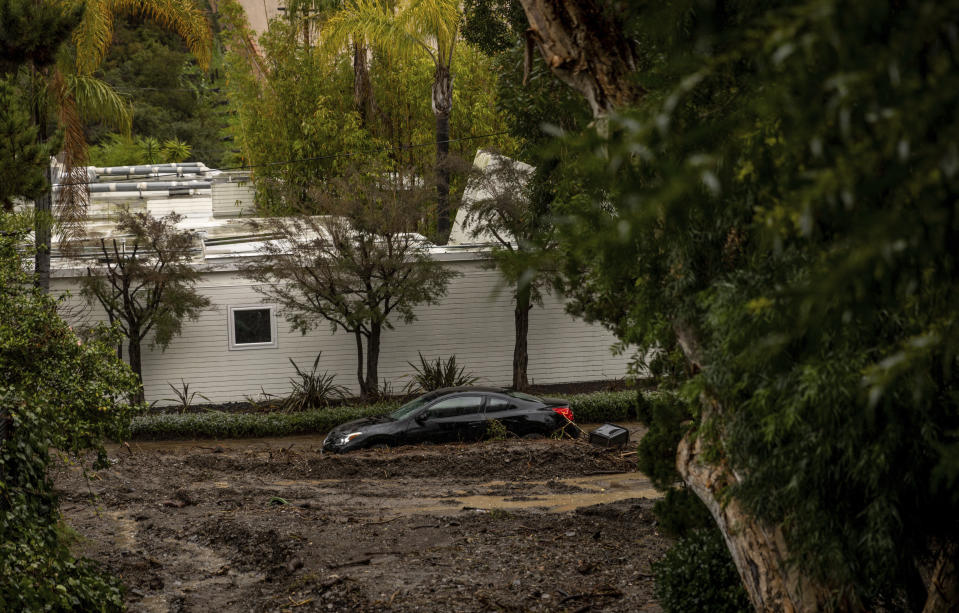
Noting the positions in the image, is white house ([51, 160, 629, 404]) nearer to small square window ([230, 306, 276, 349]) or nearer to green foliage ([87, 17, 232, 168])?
small square window ([230, 306, 276, 349])

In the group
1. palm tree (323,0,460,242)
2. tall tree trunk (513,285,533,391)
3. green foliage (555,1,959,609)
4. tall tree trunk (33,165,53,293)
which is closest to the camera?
green foliage (555,1,959,609)

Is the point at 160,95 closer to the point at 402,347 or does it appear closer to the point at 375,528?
the point at 402,347

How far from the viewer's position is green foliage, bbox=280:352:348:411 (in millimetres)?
21344

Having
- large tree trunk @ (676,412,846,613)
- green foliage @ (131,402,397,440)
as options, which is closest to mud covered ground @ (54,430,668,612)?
green foliage @ (131,402,397,440)

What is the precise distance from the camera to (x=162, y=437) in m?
19.5

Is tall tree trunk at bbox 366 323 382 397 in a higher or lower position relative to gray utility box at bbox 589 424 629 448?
higher

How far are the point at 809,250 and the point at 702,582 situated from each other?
4222 mm

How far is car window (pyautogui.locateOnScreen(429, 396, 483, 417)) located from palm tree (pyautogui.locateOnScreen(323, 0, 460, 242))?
255 inches

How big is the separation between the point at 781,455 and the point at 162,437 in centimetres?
1707

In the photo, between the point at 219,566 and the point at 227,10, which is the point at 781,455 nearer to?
the point at 219,566

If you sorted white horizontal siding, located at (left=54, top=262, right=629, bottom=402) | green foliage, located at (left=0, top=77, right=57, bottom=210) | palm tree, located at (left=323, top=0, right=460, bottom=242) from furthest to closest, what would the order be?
1. white horizontal siding, located at (left=54, top=262, right=629, bottom=402)
2. palm tree, located at (left=323, top=0, right=460, bottom=242)
3. green foliage, located at (left=0, top=77, right=57, bottom=210)

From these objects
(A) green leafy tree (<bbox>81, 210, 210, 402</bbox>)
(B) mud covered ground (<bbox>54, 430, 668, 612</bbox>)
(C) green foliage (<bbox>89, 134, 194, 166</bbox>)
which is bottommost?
(B) mud covered ground (<bbox>54, 430, 668, 612</bbox>)

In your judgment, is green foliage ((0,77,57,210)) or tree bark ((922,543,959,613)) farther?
green foliage ((0,77,57,210))

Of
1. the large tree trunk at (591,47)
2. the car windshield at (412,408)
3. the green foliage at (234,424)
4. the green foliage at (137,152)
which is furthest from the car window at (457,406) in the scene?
the green foliage at (137,152)
